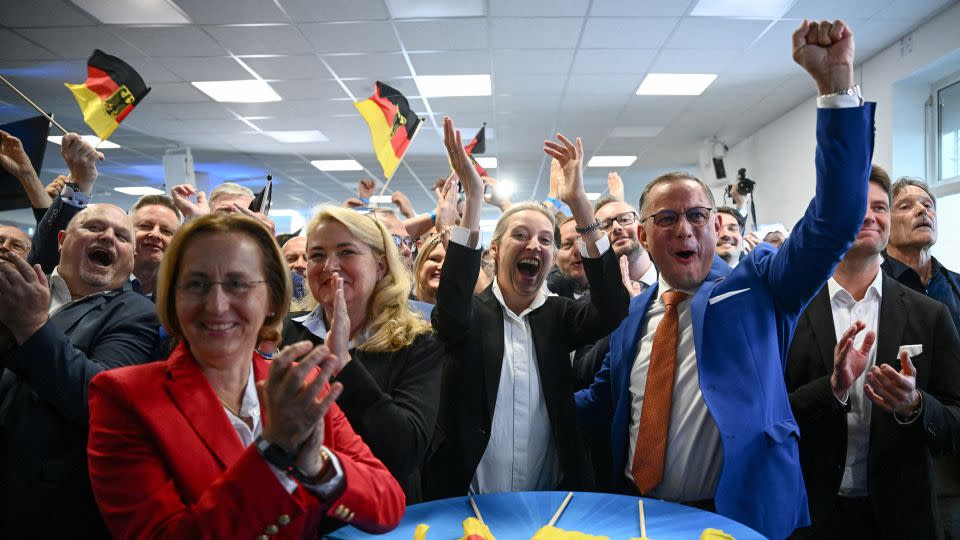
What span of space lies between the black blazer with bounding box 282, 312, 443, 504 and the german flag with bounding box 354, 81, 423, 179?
289cm

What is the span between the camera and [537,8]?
198 inches

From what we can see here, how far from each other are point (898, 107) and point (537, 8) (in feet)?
12.5

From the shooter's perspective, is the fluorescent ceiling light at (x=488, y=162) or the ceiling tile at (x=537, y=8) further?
the fluorescent ceiling light at (x=488, y=162)

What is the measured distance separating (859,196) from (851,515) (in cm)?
113

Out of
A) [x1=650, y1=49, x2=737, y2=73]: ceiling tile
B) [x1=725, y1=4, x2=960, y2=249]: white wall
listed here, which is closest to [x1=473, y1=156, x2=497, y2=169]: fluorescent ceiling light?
[x1=650, y1=49, x2=737, y2=73]: ceiling tile

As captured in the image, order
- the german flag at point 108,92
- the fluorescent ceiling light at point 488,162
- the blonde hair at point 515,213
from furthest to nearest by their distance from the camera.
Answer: the fluorescent ceiling light at point 488,162 → the german flag at point 108,92 → the blonde hair at point 515,213

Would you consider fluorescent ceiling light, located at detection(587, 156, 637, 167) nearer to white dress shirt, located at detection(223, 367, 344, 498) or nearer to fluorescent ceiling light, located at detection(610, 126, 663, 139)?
fluorescent ceiling light, located at detection(610, 126, 663, 139)

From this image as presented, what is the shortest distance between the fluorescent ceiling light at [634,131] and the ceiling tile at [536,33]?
3.18 meters

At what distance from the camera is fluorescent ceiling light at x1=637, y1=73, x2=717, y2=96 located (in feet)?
22.1

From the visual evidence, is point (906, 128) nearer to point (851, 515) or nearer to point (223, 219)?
point (851, 515)

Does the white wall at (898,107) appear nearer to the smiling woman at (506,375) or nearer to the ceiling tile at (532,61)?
the ceiling tile at (532,61)

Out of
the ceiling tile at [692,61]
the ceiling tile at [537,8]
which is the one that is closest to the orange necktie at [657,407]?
the ceiling tile at [537,8]

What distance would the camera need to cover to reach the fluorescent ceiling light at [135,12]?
16.1ft

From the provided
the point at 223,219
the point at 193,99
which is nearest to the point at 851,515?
the point at 223,219
